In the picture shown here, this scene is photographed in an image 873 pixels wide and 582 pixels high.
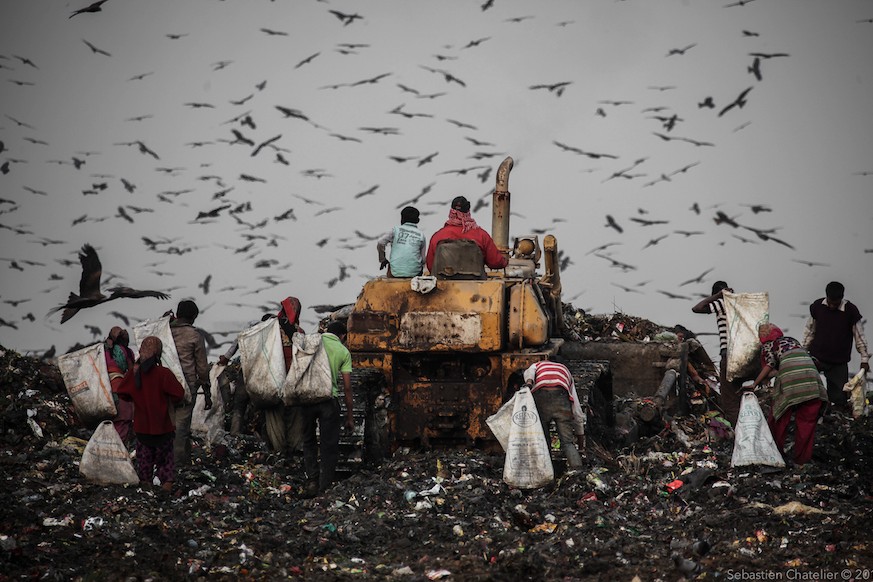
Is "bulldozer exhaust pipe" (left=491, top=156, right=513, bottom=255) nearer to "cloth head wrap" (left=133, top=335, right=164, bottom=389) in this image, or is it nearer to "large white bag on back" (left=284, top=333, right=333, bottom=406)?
"large white bag on back" (left=284, top=333, right=333, bottom=406)

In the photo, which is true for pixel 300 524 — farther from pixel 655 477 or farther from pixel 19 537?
pixel 655 477

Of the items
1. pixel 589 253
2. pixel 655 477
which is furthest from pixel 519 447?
pixel 589 253

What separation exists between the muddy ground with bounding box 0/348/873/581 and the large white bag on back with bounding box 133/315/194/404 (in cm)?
79

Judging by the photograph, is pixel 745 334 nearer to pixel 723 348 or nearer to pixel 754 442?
pixel 723 348

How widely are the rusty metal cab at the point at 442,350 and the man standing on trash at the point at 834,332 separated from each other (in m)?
3.00

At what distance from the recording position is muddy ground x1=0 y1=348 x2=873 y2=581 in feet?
20.3

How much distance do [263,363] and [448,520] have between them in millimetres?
2199

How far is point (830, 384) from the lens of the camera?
11234 millimetres

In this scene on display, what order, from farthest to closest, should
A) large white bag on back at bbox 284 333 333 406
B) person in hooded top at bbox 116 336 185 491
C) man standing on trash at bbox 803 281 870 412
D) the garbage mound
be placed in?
the garbage mound < man standing on trash at bbox 803 281 870 412 < large white bag on back at bbox 284 333 333 406 < person in hooded top at bbox 116 336 185 491

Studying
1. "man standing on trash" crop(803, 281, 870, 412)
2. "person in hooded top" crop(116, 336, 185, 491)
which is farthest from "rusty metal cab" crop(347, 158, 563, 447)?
"man standing on trash" crop(803, 281, 870, 412)

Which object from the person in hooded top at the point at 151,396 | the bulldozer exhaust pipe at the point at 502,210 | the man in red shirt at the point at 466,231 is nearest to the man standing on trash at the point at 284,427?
the person in hooded top at the point at 151,396

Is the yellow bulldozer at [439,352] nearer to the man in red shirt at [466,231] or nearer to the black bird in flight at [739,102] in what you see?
the man in red shirt at [466,231]

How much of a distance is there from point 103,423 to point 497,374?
131 inches

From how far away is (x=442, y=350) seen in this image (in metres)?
9.48
